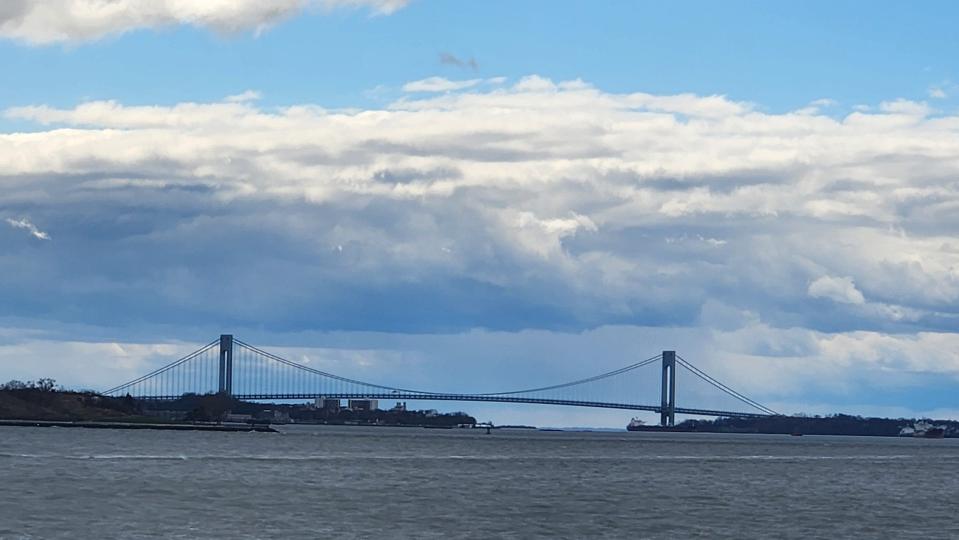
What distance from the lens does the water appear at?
41.9 meters

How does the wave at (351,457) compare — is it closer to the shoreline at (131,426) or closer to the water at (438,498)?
the water at (438,498)

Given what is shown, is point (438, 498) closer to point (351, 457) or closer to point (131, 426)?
point (351, 457)

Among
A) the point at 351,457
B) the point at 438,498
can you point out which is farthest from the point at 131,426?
the point at 438,498

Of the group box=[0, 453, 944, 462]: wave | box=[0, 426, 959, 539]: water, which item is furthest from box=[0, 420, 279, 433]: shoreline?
box=[0, 426, 959, 539]: water

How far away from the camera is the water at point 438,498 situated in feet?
137

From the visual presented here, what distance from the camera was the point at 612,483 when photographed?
67312mm

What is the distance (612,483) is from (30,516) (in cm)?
3091

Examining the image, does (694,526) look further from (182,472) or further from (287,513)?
(182,472)

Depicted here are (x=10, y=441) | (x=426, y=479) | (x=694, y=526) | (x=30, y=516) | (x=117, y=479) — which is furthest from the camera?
(x=10, y=441)

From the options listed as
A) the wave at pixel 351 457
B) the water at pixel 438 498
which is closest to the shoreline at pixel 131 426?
the wave at pixel 351 457

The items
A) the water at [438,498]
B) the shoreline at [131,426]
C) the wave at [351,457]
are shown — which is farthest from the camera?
the shoreline at [131,426]

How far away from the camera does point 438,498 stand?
5378 centimetres

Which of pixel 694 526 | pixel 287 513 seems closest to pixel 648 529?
pixel 694 526

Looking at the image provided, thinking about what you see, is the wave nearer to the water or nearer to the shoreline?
the water
